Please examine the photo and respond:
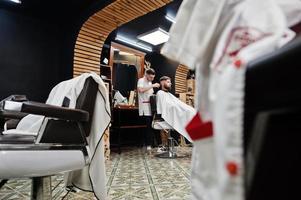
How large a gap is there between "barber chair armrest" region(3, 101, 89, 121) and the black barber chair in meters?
0.90

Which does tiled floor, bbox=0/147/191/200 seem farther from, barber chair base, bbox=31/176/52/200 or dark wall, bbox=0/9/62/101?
dark wall, bbox=0/9/62/101

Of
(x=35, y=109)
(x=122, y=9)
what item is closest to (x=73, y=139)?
(x=35, y=109)

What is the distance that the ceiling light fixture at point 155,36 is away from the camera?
6.86m

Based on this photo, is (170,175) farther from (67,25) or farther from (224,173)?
(67,25)

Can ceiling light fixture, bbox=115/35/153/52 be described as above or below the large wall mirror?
above

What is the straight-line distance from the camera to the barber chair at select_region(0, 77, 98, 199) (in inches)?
42.8

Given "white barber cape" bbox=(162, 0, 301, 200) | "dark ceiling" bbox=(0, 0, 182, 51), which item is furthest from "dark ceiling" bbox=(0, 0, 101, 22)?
"white barber cape" bbox=(162, 0, 301, 200)

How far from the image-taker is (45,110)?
1.14m

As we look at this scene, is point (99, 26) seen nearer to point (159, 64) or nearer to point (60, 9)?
point (60, 9)

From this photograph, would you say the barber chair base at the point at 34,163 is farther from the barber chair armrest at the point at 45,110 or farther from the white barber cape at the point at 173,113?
the white barber cape at the point at 173,113

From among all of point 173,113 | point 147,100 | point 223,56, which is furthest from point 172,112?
point 223,56

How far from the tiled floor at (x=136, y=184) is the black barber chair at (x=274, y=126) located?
172cm

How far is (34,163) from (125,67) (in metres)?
6.22

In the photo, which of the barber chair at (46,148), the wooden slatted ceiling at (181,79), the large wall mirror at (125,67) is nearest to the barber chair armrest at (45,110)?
the barber chair at (46,148)
